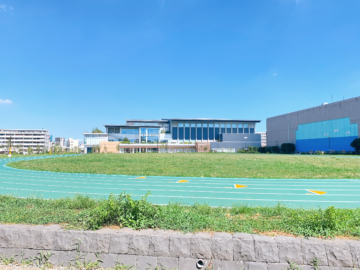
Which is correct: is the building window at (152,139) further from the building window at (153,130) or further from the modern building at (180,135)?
the building window at (153,130)

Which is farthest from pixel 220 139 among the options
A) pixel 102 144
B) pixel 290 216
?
pixel 290 216

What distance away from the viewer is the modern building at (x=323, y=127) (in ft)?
140

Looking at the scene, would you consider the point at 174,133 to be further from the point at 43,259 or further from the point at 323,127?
the point at 43,259

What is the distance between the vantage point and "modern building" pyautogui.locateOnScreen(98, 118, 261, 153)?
68938mm

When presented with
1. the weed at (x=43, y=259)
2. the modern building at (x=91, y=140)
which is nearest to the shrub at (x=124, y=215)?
the weed at (x=43, y=259)

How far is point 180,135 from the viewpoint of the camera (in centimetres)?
7881

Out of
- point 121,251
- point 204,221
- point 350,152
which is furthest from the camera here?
point 350,152

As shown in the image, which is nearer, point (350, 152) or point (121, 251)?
point (121, 251)

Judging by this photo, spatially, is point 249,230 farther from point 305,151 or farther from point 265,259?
point 305,151

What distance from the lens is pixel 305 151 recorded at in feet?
171

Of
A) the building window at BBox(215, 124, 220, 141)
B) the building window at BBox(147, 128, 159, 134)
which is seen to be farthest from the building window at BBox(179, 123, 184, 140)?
the building window at BBox(215, 124, 220, 141)

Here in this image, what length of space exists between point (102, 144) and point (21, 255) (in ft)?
214

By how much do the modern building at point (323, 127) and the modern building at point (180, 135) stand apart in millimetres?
13436

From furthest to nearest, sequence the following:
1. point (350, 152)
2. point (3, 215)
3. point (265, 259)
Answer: point (350, 152) < point (3, 215) < point (265, 259)
